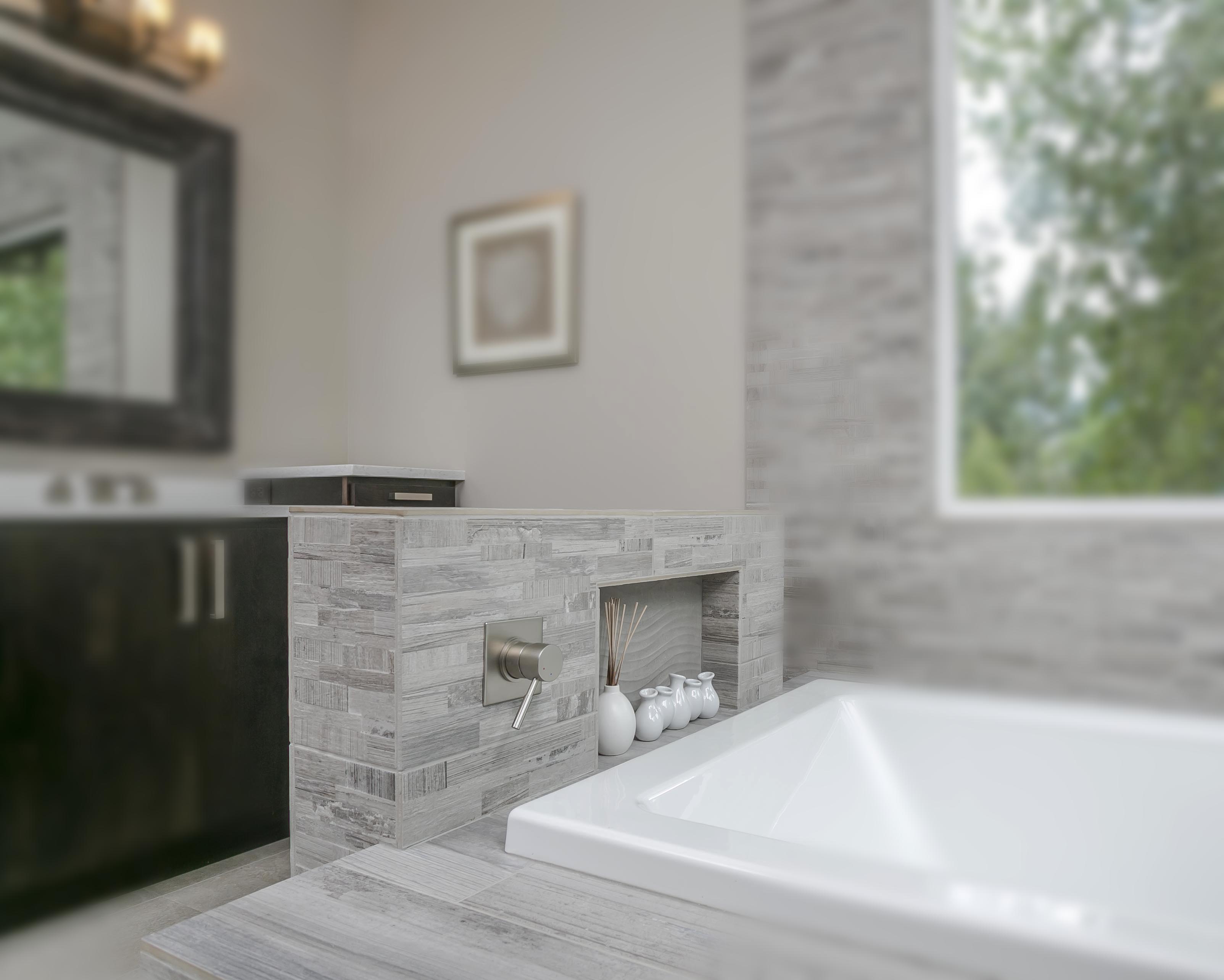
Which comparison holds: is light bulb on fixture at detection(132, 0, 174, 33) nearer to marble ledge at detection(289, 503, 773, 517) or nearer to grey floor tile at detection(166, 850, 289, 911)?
marble ledge at detection(289, 503, 773, 517)

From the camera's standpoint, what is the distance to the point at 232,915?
0.61 meters

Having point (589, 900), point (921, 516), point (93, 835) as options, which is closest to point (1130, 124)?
point (921, 516)

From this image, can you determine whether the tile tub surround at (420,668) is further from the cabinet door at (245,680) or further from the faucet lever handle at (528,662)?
the cabinet door at (245,680)

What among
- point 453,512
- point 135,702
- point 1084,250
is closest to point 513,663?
point 453,512

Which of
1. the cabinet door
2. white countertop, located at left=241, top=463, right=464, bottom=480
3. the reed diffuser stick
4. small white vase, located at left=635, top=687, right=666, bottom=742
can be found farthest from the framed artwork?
small white vase, located at left=635, top=687, right=666, bottom=742

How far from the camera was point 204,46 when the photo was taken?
4.30 ft

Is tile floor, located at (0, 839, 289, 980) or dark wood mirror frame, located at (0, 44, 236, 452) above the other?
dark wood mirror frame, located at (0, 44, 236, 452)

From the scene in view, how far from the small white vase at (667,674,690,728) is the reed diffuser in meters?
0.08

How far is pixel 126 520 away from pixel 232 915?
0.74 m

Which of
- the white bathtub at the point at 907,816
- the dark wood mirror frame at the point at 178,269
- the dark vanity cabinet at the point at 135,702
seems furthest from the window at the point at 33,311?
the white bathtub at the point at 907,816

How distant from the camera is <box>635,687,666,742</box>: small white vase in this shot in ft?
3.68

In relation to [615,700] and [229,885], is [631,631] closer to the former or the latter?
[615,700]

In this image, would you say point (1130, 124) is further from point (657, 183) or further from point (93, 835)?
point (93, 835)

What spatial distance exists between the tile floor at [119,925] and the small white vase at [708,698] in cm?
64
